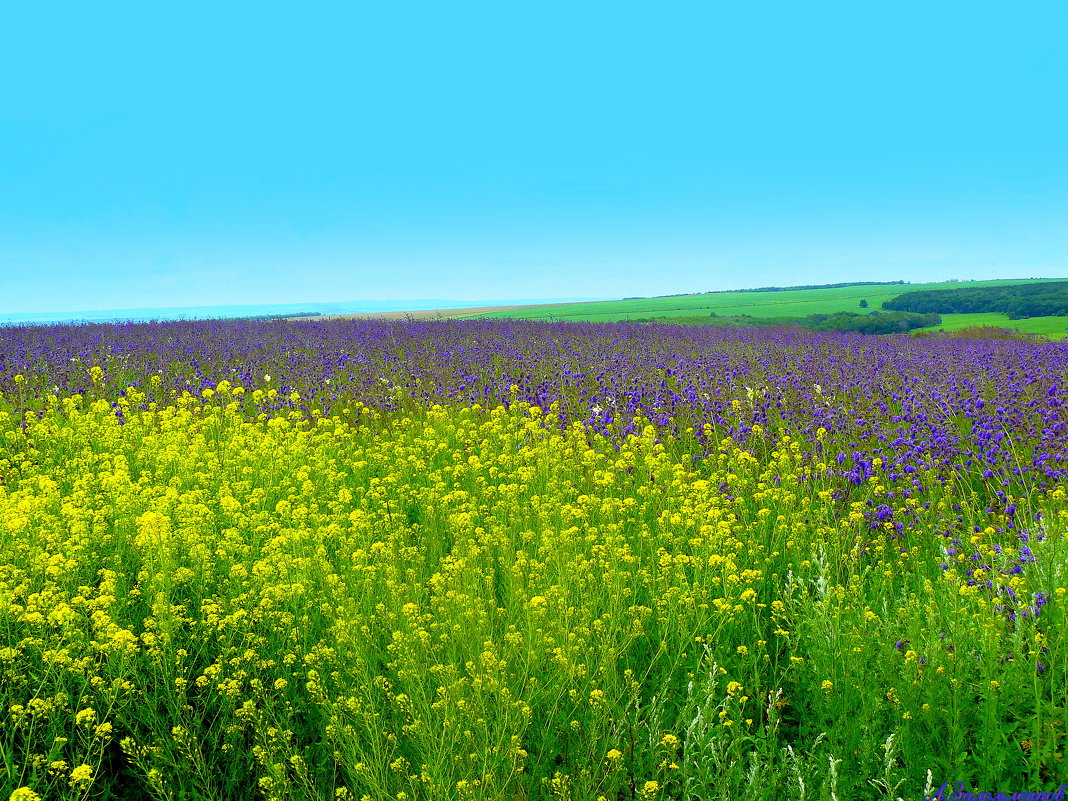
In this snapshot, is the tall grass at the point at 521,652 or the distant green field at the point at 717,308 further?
the distant green field at the point at 717,308

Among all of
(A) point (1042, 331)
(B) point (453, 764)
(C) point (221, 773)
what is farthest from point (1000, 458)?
(A) point (1042, 331)

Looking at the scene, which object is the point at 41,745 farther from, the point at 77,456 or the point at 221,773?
the point at 77,456

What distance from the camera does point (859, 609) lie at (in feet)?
10.7

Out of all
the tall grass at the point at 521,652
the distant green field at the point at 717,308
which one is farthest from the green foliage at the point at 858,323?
the tall grass at the point at 521,652

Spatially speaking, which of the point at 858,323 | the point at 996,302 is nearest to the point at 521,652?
the point at 858,323

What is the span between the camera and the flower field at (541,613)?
2.37 m

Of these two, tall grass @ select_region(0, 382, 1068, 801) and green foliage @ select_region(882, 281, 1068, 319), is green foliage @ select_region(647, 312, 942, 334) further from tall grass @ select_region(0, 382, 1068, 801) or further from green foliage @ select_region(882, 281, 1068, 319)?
tall grass @ select_region(0, 382, 1068, 801)

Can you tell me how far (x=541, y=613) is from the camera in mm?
2920

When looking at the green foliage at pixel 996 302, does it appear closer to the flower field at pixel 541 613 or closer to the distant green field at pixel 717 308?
the distant green field at pixel 717 308

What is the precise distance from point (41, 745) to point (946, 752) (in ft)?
11.2

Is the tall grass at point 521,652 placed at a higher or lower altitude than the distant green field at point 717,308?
lower

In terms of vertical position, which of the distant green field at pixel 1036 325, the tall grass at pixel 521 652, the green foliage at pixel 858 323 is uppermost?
the green foliage at pixel 858 323

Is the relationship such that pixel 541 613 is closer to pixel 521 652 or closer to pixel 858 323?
pixel 521 652

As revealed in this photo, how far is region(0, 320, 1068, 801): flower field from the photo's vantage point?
7.78 ft
